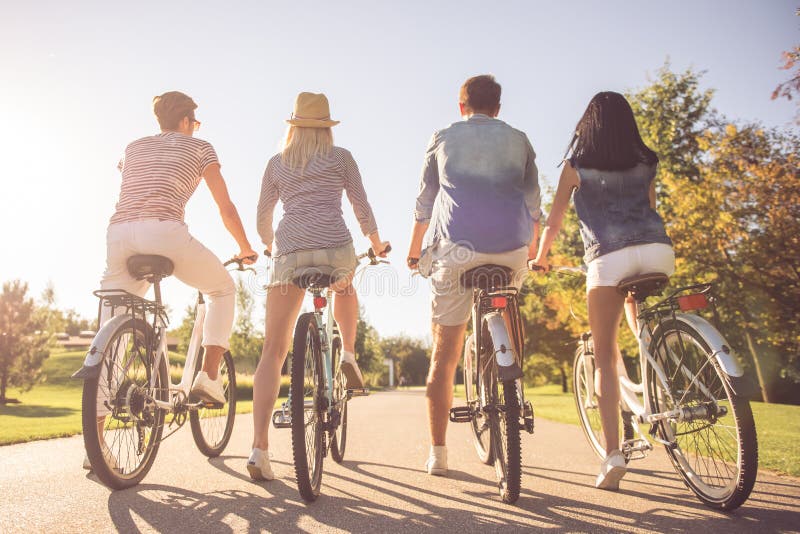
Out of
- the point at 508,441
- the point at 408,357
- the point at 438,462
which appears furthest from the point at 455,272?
the point at 408,357

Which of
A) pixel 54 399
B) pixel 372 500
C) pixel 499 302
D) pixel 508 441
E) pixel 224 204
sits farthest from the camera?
pixel 54 399

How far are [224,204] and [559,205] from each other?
239cm

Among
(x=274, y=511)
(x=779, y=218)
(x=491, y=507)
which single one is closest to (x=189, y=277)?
(x=274, y=511)

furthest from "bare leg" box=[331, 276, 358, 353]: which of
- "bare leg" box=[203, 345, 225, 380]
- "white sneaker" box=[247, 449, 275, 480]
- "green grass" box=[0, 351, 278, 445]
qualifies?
"green grass" box=[0, 351, 278, 445]

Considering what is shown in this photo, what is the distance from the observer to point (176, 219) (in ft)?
12.4

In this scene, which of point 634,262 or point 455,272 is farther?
point 455,272

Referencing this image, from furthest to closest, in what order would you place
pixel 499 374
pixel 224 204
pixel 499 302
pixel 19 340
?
1. pixel 19 340
2. pixel 224 204
3. pixel 499 302
4. pixel 499 374

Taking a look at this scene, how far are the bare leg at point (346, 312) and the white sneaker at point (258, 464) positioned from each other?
3.31 feet

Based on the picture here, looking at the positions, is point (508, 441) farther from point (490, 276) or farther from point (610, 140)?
point (610, 140)

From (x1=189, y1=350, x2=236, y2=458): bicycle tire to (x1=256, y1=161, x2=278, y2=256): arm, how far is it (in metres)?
1.16

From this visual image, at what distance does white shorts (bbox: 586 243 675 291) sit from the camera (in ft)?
10.9

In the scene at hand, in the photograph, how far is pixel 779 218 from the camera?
595 inches

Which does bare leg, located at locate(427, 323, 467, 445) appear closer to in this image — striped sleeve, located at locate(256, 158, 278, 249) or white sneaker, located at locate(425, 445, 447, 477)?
white sneaker, located at locate(425, 445, 447, 477)

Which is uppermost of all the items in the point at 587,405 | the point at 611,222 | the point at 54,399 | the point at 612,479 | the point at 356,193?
the point at 356,193
